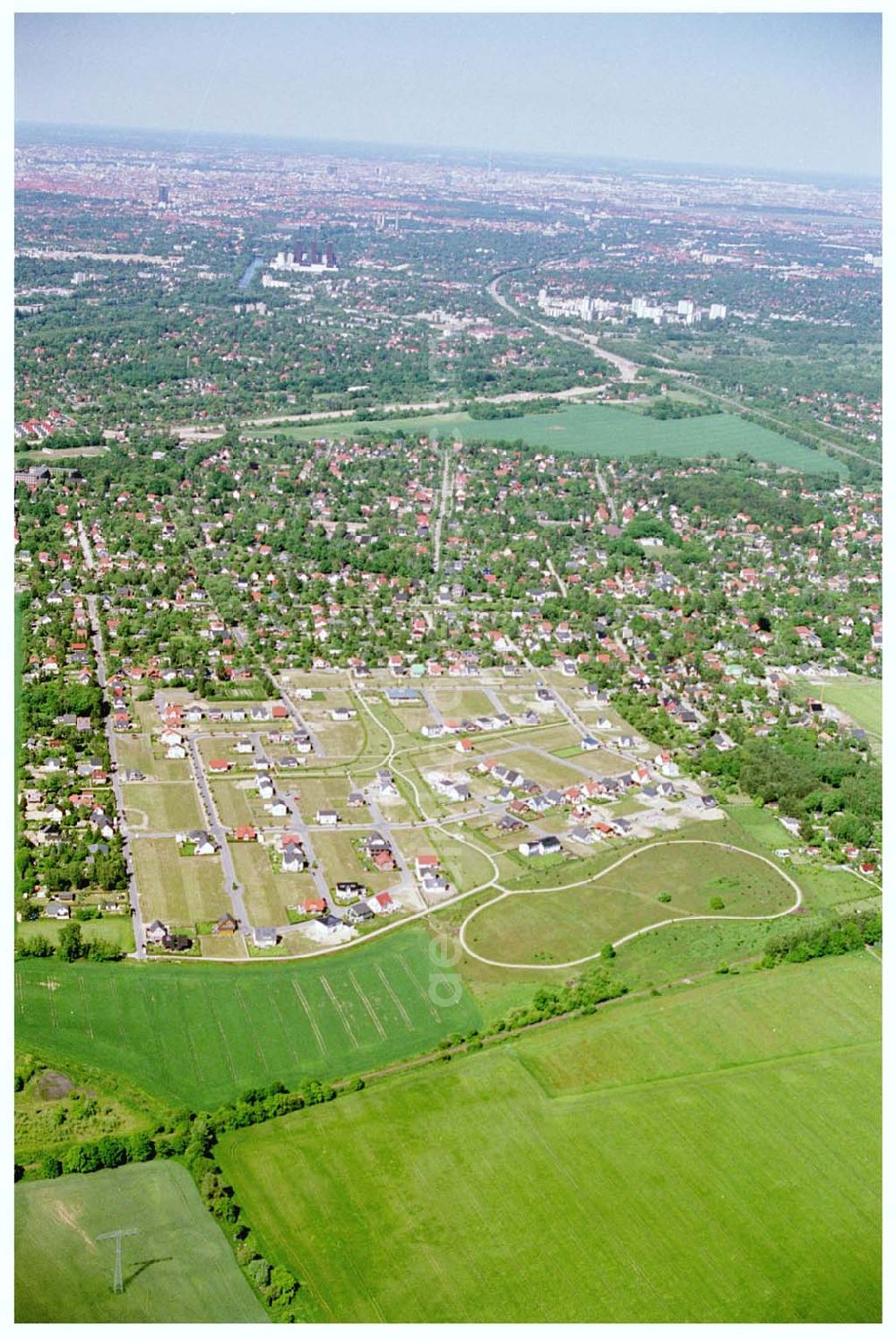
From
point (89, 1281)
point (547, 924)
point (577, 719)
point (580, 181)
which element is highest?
point (580, 181)

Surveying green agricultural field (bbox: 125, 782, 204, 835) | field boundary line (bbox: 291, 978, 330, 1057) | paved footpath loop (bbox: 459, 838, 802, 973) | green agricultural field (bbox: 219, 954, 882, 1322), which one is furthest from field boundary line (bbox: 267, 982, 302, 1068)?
green agricultural field (bbox: 125, 782, 204, 835)

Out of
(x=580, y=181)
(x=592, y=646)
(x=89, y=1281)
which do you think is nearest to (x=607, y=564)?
(x=592, y=646)

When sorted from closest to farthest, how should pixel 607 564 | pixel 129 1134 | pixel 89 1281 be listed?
pixel 89 1281 < pixel 129 1134 < pixel 607 564

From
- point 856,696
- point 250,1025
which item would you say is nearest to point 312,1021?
point 250,1025

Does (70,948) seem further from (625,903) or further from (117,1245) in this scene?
(625,903)

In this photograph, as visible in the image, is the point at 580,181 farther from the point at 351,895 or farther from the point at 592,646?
the point at 351,895

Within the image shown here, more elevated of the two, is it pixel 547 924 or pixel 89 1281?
pixel 547 924

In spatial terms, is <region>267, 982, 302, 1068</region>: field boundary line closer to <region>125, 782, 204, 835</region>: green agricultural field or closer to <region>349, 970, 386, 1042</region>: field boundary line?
<region>349, 970, 386, 1042</region>: field boundary line
